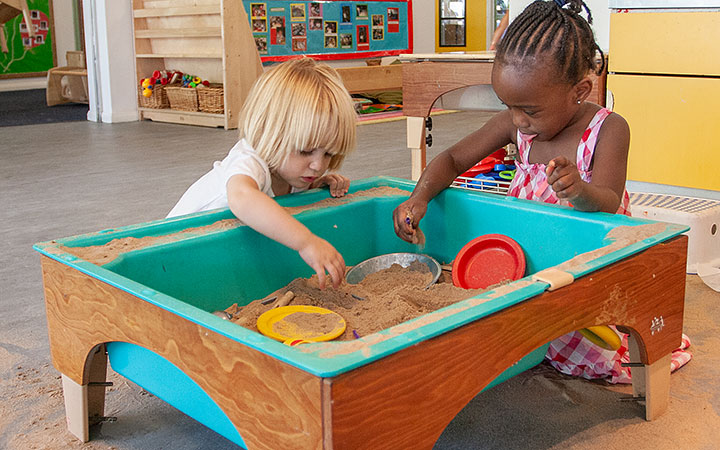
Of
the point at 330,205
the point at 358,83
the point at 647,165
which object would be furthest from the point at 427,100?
the point at 358,83

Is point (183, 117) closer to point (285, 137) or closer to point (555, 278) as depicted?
point (285, 137)

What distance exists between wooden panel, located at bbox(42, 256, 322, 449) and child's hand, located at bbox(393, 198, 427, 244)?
53 cm

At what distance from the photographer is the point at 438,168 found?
4.15 feet

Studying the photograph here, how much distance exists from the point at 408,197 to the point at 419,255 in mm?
111

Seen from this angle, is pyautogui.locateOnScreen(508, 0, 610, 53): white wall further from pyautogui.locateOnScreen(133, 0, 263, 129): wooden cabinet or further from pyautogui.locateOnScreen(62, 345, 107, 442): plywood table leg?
pyautogui.locateOnScreen(133, 0, 263, 129): wooden cabinet

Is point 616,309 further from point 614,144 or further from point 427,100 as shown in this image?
point 427,100

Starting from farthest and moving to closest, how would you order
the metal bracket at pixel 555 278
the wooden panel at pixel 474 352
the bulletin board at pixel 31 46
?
the bulletin board at pixel 31 46
the metal bracket at pixel 555 278
the wooden panel at pixel 474 352

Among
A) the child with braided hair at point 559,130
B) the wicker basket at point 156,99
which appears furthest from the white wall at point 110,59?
the child with braided hair at point 559,130

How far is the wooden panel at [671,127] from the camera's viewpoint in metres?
1.95

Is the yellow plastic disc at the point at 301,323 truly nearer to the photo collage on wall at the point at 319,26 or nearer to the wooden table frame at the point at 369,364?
the wooden table frame at the point at 369,364

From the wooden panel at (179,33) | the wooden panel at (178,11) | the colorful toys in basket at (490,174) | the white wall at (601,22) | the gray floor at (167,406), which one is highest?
the wooden panel at (178,11)

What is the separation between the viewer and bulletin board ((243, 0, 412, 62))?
483 centimetres

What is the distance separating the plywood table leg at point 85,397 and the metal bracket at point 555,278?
1.78 ft

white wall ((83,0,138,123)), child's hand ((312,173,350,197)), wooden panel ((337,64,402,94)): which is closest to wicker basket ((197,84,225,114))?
white wall ((83,0,138,123))
